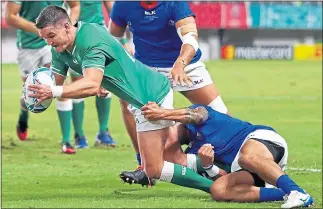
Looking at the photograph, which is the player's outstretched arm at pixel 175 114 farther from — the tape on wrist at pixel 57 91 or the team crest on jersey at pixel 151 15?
the team crest on jersey at pixel 151 15

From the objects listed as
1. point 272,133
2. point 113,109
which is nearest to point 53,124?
point 113,109

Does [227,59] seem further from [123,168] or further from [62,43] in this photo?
[62,43]

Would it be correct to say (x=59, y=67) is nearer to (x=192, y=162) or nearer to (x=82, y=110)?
(x=192, y=162)

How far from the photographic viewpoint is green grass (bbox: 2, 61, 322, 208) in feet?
32.1

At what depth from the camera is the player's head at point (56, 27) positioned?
29.9ft

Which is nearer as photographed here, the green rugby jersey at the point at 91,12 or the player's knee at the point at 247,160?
the player's knee at the point at 247,160

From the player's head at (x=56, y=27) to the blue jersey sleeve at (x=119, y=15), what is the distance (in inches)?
95.3

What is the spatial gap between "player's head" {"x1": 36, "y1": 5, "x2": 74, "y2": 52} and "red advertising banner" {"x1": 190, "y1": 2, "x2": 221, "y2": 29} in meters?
35.9

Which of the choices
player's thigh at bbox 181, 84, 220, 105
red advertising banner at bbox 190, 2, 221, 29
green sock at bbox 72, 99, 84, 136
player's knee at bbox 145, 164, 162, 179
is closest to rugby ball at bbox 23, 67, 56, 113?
player's knee at bbox 145, 164, 162, 179

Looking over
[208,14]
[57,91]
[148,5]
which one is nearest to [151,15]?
[148,5]

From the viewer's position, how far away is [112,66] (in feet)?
31.4

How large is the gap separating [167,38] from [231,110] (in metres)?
9.40

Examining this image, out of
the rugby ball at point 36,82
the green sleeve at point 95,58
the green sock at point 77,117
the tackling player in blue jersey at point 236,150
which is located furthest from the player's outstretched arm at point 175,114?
the green sock at point 77,117

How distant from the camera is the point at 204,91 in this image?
1142 centimetres
